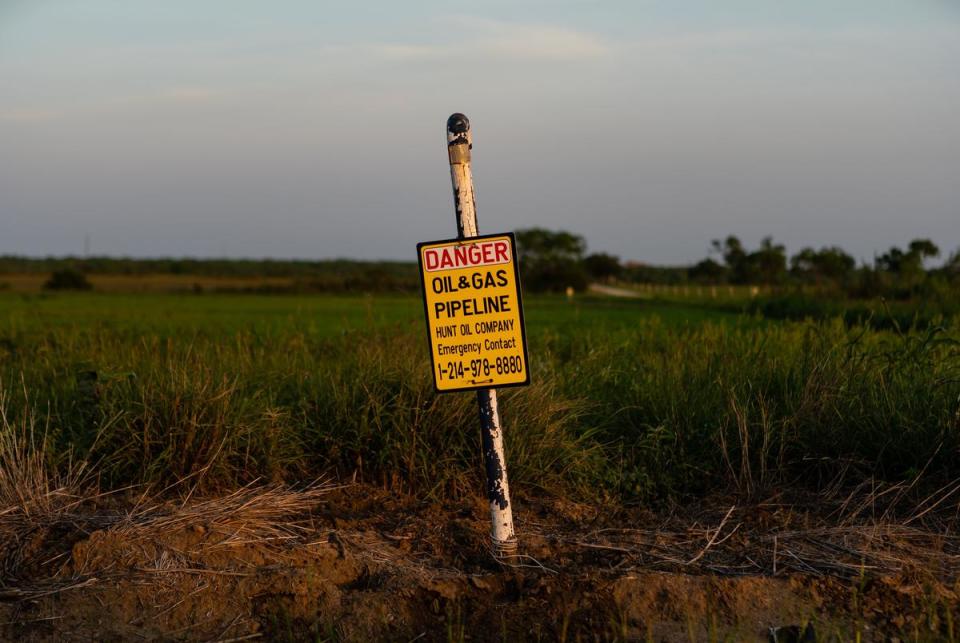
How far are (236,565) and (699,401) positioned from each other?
11.1ft

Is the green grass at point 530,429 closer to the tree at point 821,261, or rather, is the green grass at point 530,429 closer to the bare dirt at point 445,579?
the bare dirt at point 445,579

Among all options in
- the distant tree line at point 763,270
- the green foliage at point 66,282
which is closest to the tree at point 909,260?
the distant tree line at point 763,270

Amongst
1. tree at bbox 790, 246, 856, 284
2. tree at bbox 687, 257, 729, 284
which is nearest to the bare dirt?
tree at bbox 790, 246, 856, 284

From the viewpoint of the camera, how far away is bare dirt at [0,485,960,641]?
4.13 meters

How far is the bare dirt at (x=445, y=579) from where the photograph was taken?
163 inches

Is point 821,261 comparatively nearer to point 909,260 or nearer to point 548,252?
point 909,260

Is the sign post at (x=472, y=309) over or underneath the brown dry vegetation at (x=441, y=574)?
over

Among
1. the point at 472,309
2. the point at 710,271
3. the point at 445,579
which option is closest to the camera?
the point at 445,579

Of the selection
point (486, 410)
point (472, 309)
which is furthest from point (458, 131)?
point (486, 410)

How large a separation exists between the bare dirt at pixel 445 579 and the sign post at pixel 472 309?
1.38ft

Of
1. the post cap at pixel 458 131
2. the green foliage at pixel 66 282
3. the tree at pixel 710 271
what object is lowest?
the tree at pixel 710 271

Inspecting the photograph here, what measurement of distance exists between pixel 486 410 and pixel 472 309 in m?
0.50

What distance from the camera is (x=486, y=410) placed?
458 cm

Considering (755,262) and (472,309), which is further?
(755,262)
